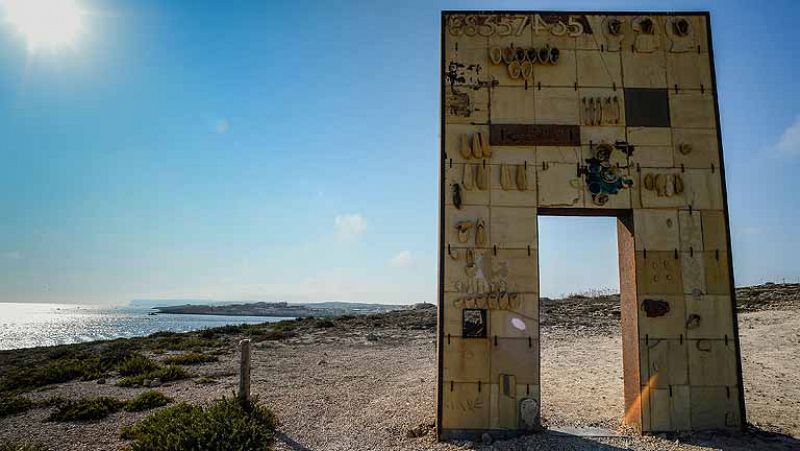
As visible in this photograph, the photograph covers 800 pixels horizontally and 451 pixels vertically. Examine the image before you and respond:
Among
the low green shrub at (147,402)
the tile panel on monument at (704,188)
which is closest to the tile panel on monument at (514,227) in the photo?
the tile panel on monument at (704,188)

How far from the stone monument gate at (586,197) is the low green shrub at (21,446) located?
7.51 m

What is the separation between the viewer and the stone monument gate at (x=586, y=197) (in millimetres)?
8555

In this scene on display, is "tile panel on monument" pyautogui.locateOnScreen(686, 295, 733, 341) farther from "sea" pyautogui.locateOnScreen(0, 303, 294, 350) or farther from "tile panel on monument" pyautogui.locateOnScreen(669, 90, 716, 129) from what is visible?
"sea" pyautogui.locateOnScreen(0, 303, 294, 350)

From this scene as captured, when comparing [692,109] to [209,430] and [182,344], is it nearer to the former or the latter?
[209,430]

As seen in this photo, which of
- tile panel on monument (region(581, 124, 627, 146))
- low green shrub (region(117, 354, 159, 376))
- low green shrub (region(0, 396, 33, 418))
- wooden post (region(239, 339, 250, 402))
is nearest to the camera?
Answer: tile panel on monument (region(581, 124, 627, 146))

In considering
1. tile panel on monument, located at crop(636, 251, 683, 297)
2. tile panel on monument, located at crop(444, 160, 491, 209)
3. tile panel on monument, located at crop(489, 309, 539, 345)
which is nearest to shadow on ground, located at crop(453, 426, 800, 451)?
tile panel on monument, located at crop(489, 309, 539, 345)

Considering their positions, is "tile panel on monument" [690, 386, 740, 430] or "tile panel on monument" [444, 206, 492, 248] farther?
"tile panel on monument" [444, 206, 492, 248]

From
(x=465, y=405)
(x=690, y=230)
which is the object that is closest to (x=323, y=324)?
(x=465, y=405)

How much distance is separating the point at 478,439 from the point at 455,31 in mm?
8163

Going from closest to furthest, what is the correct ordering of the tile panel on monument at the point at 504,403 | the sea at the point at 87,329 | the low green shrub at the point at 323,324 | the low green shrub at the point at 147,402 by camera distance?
the tile panel on monument at the point at 504,403
the low green shrub at the point at 147,402
the low green shrub at the point at 323,324
the sea at the point at 87,329

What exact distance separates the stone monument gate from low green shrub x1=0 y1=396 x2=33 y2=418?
37.7ft

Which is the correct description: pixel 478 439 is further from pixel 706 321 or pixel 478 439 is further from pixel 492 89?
pixel 492 89

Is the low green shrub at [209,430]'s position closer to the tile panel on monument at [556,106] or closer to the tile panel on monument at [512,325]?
the tile panel on monument at [512,325]

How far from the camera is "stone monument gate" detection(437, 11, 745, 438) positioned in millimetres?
8555
